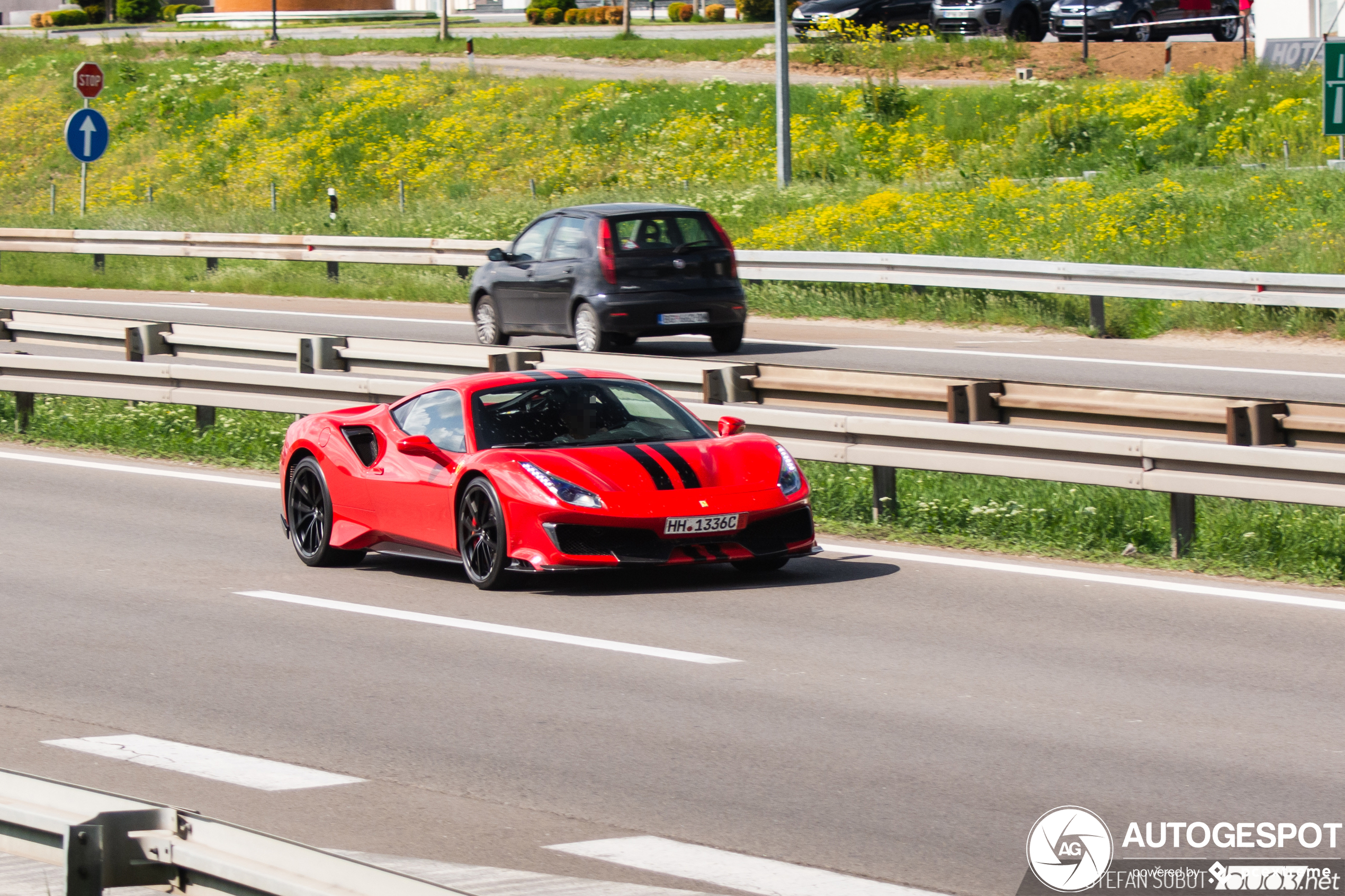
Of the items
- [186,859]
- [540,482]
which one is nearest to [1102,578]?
[540,482]

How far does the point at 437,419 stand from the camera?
35.6ft

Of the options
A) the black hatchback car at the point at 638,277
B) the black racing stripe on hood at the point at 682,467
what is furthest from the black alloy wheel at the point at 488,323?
the black racing stripe on hood at the point at 682,467

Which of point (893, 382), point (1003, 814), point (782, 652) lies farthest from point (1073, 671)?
point (893, 382)

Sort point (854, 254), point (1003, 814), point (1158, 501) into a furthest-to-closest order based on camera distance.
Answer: point (854, 254) < point (1158, 501) < point (1003, 814)

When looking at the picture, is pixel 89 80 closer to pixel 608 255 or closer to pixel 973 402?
pixel 608 255

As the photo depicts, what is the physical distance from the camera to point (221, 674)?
8328 mm

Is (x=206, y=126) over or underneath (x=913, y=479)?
over

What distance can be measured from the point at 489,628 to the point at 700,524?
1.28 metres

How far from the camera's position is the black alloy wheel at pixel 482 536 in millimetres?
9914

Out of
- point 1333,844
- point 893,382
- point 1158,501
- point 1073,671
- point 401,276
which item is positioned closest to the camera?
point 1333,844

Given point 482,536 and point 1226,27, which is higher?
point 1226,27

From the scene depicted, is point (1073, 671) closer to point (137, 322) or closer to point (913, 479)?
point (913, 479)

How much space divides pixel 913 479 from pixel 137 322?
909 cm

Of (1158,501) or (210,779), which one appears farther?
(1158,501)
